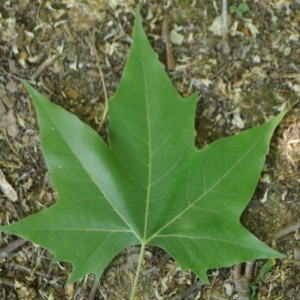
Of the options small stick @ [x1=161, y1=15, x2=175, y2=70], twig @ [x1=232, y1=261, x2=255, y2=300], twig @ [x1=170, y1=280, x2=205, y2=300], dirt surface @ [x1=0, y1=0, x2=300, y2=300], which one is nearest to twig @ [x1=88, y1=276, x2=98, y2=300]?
dirt surface @ [x1=0, y1=0, x2=300, y2=300]

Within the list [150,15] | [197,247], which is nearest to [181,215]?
[197,247]

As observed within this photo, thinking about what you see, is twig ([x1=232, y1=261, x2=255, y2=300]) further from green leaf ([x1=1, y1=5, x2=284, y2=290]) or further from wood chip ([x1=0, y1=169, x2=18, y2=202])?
wood chip ([x1=0, y1=169, x2=18, y2=202])

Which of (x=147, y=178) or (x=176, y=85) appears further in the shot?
(x=176, y=85)

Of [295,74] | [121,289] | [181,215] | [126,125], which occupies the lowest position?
[121,289]

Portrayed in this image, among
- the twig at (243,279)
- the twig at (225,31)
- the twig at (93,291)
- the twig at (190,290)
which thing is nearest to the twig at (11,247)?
the twig at (93,291)

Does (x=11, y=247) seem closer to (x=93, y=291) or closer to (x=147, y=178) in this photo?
(x=93, y=291)

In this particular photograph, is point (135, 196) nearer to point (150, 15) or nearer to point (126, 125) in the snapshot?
point (126, 125)

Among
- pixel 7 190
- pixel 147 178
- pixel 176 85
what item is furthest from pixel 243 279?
pixel 7 190

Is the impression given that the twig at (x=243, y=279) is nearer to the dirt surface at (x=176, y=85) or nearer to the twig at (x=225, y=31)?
the dirt surface at (x=176, y=85)
